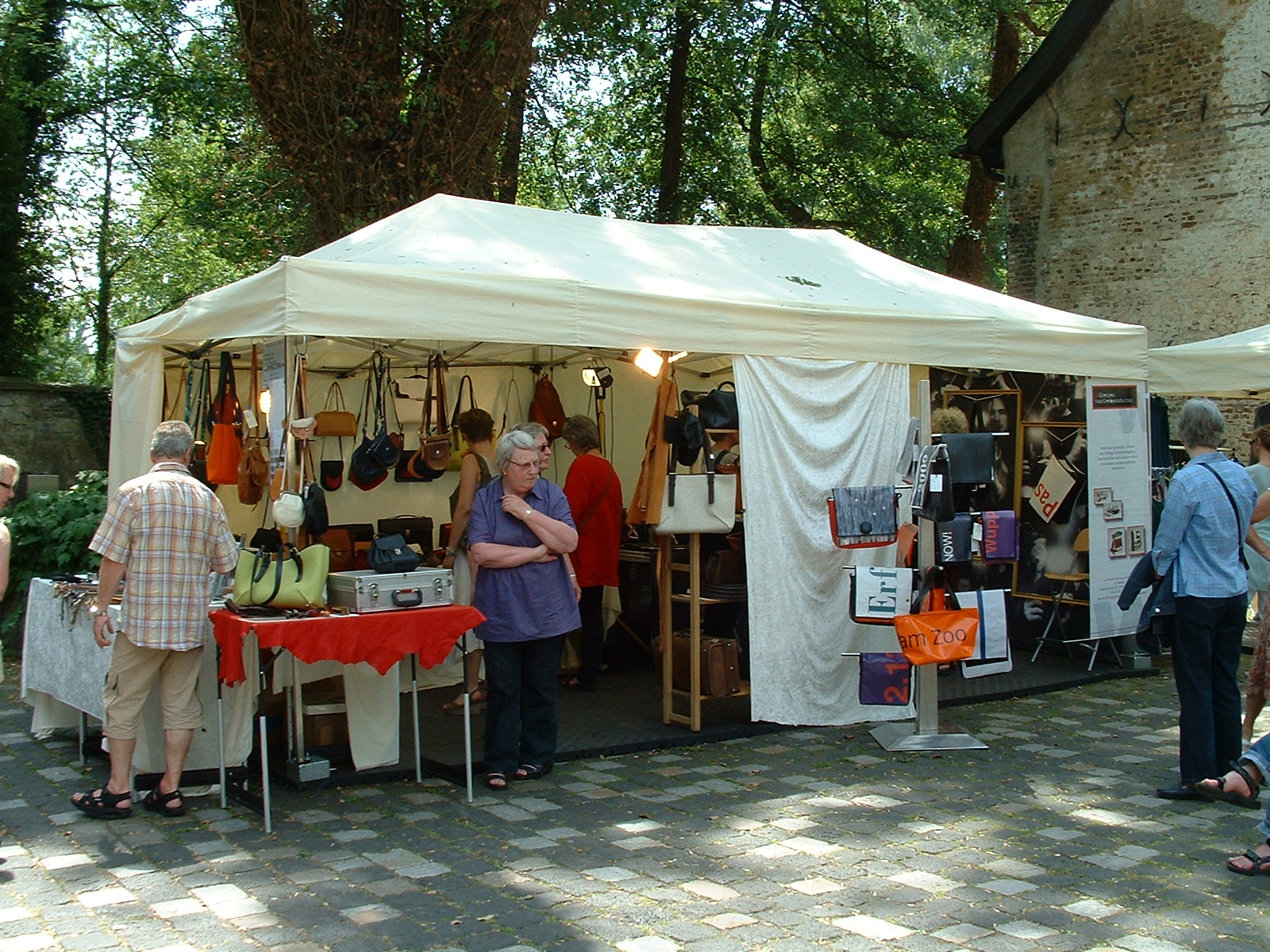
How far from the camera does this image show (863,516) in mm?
5945

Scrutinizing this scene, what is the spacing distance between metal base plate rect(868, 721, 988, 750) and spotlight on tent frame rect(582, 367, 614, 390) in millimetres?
3601

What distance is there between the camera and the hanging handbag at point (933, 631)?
5746 millimetres

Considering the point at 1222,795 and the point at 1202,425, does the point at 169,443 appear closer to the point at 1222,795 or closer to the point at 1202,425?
the point at 1202,425

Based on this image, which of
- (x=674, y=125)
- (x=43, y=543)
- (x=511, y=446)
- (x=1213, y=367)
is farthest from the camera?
→ (x=674, y=125)

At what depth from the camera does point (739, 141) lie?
19.6 meters

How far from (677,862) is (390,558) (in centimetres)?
167

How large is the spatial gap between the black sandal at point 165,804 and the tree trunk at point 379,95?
6337 millimetres

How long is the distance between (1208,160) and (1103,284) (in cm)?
188

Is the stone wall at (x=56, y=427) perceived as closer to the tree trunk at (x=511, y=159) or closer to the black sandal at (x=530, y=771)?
the tree trunk at (x=511, y=159)

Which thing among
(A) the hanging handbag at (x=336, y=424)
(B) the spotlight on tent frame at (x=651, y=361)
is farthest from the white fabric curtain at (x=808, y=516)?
(A) the hanging handbag at (x=336, y=424)

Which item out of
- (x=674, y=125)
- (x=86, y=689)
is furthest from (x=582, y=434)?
(x=674, y=125)

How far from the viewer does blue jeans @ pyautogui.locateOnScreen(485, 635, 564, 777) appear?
5242mm

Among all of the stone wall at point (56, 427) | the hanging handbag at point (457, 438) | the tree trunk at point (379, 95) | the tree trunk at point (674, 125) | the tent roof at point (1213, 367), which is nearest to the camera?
the tent roof at point (1213, 367)

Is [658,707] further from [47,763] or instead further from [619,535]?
[47,763]
